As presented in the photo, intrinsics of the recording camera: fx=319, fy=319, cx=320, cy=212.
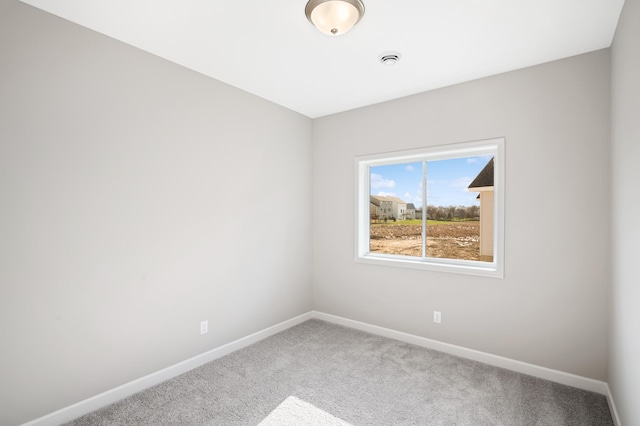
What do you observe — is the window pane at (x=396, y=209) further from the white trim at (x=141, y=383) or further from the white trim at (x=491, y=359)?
the white trim at (x=141, y=383)

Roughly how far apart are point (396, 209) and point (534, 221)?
4.61 ft

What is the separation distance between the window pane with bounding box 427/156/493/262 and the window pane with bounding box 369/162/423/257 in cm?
14

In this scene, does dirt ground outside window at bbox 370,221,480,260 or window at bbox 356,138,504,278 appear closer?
window at bbox 356,138,504,278

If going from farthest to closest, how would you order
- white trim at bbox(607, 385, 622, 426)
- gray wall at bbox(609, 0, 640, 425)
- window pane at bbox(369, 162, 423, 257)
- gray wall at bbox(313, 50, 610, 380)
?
window pane at bbox(369, 162, 423, 257), gray wall at bbox(313, 50, 610, 380), white trim at bbox(607, 385, 622, 426), gray wall at bbox(609, 0, 640, 425)

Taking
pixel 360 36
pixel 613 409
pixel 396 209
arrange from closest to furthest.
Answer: pixel 613 409, pixel 360 36, pixel 396 209

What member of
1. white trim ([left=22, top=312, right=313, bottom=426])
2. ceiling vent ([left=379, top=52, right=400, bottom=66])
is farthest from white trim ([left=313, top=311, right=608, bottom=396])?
ceiling vent ([left=379, top=52, right=400, bottom=66])

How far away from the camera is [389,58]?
252 cm

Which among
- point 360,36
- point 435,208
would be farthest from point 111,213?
point 435,208

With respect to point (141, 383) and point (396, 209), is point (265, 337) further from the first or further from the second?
point (396, 209)

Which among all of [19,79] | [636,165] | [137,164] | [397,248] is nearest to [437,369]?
[397,248]

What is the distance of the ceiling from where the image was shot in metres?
1.93

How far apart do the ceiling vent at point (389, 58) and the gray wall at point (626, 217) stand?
133 centimetres

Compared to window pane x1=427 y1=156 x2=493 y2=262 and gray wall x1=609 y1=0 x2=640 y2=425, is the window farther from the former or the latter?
gray wall x1=609 y1=0 x2=640 y2=425

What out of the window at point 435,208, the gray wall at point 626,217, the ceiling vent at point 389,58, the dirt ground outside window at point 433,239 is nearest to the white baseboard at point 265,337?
the gray wall at point 626,217
